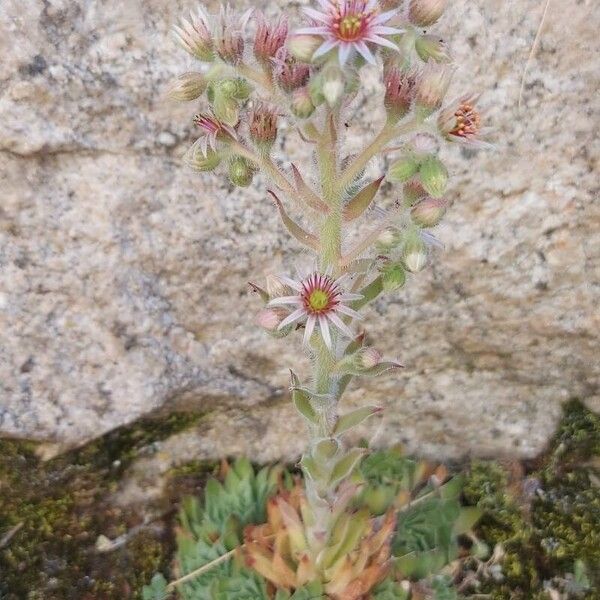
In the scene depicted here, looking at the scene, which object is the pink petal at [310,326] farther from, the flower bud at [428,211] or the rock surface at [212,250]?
the rock surface at [212,250]

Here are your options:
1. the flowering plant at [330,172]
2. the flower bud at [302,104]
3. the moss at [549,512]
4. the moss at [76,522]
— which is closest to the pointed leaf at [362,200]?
the flowering plant at [330,172]

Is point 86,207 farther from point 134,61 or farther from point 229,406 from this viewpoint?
point 229,406

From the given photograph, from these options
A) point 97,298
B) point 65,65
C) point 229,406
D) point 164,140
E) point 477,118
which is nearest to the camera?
point 477,118

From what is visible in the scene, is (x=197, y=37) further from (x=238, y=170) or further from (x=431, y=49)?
(x=431, y=49)

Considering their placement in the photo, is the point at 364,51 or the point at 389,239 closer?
the point at 364,51

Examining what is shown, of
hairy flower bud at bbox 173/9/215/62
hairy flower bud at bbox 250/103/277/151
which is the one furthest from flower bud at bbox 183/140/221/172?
hairy flower bud at bbox 173/9/215/62

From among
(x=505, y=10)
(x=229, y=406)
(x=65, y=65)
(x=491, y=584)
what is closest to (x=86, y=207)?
(x=65, y=65)

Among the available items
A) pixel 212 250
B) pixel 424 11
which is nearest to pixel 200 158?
pixel 424 11

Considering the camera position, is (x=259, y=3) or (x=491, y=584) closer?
(x=259, y=3)
